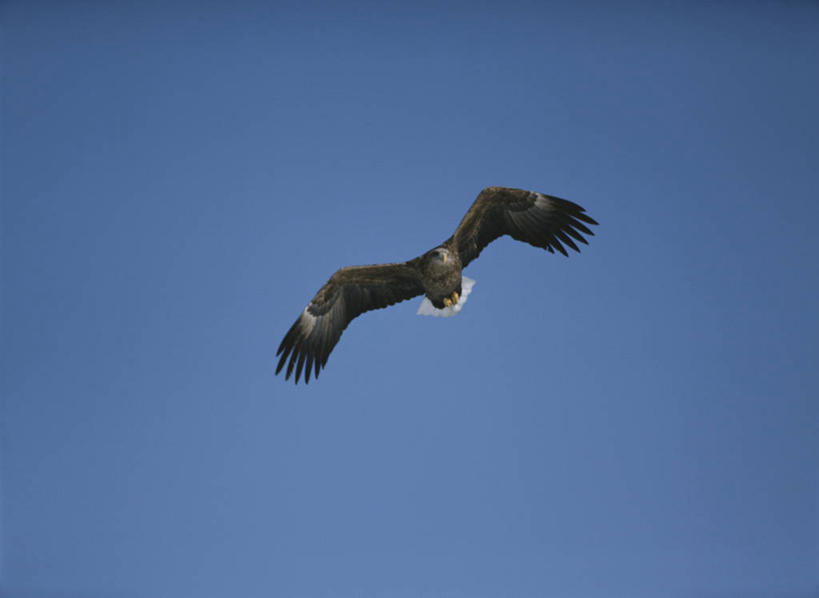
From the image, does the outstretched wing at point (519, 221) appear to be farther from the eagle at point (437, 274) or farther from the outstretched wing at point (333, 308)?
the outstretched wing at point (333, 308)

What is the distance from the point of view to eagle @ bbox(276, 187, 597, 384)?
707cm

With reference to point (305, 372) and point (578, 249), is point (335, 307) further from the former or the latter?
point (578, 249)

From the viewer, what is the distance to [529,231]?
284 inches

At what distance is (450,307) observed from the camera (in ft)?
25.1

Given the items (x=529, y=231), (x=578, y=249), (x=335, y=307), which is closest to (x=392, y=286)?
(x=335, y=307)

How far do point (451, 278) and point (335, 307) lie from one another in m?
1.78

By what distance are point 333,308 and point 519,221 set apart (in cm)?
282

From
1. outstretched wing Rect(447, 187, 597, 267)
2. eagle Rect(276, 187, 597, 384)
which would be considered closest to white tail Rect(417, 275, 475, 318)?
eagle Rect(276, 187, 597, 384)

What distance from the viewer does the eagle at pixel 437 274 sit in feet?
23.2

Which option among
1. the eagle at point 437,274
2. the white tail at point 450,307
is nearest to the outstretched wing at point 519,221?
the eagle at point 437,274

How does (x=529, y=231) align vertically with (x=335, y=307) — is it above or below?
above

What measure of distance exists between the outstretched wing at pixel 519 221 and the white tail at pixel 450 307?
497 millimetres

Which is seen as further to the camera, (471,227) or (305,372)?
(305,372)

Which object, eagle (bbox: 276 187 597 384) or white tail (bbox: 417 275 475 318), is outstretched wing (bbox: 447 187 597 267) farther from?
white tail (bbox: 417 275 475 318)
